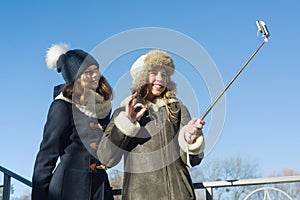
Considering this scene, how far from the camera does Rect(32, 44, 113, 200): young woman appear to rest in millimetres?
2438

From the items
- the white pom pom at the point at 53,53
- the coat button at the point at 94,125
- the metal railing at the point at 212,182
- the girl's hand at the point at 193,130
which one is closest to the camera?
the girl's hand at the point at 193,130

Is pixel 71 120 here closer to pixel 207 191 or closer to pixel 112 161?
pixel 112 161

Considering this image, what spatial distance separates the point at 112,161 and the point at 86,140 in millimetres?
236

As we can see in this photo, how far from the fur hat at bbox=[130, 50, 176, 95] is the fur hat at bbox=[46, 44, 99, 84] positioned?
0.70ft

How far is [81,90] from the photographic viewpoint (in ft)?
8.38

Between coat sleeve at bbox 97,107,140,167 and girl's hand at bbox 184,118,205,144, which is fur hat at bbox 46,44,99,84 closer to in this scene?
coat sleeve at bbox 97,107,140,167

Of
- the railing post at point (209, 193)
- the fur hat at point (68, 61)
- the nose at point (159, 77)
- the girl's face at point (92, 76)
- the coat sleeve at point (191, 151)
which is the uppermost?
the fur hat at point (68, 61)

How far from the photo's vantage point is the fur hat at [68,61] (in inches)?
101

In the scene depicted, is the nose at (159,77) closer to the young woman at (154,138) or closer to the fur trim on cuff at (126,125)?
the young woman at (154,138)

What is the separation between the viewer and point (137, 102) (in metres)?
2.37

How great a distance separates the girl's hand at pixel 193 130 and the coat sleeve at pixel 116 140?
0.22 meters

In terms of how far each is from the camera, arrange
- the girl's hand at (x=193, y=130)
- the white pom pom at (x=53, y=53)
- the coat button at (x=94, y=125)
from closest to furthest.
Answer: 1. the girl's hand at (x=193, y=130)
2. the coat button at (x=94, y=125)
3. the white pom pom at (x=53, y=53)

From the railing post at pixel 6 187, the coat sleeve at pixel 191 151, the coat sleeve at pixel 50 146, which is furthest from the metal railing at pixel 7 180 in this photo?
the coat sleeve at pixel 191 151

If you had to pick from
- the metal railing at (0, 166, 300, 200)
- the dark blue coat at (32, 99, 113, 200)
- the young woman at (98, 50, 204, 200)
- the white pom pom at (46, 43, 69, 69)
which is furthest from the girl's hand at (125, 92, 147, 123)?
the white pom pom at (46, 43, 69, 69)
